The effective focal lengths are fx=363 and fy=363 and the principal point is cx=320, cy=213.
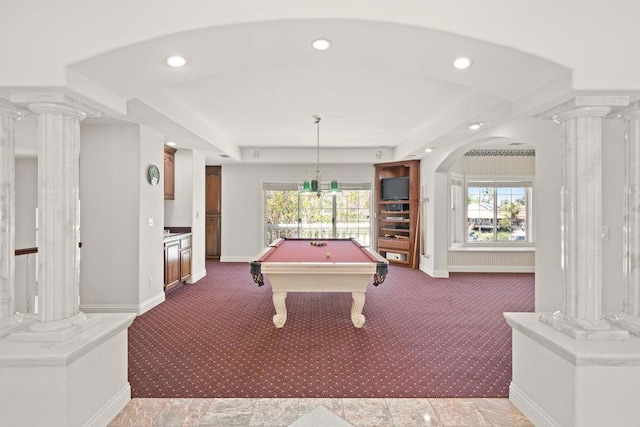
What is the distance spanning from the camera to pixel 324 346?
12.1 ft

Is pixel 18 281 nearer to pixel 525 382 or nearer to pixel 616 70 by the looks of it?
pixel 525 382

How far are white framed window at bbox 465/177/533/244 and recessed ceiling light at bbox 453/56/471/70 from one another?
6354 millimetres

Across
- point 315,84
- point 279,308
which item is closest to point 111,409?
point 279,308

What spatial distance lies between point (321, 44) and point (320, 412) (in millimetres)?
2474

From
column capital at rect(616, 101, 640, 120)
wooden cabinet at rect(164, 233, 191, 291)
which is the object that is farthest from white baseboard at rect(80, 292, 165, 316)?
column capital at rect(616, 101, 640, 120)

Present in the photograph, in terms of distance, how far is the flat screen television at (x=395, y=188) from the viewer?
28.2 feet

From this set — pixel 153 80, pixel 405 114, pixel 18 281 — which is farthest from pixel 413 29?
pixel 18 281

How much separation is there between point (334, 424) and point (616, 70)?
282cm

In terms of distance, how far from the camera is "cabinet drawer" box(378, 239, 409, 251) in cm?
852

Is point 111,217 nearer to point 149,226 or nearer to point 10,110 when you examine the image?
point 149,226

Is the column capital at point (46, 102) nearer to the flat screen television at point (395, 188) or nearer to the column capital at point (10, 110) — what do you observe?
the column capital at point (10, 110)

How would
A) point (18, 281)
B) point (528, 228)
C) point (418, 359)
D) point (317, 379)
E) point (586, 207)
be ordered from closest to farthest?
point (586, 207), point (317, 379), point (418, 359), point (18, 281), point (528, 228)

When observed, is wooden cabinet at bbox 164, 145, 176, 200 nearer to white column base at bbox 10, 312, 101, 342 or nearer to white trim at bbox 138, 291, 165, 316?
white trim at bbox 138, 291, 165, 316

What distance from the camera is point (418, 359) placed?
3387 mm
